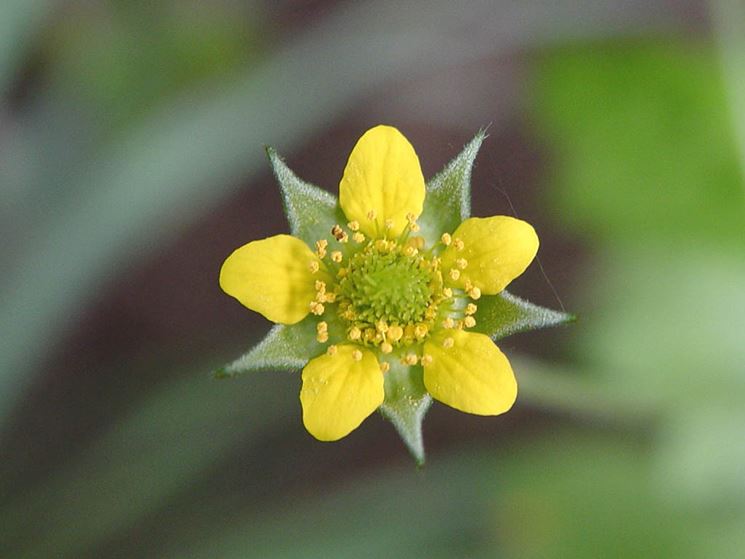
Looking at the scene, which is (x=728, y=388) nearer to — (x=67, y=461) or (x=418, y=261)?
(x=418, y=261)

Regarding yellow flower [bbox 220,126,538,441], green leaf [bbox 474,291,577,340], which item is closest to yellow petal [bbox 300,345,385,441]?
yellow flower [bbox 220,126,538,441]

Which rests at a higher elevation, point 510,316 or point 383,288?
point 383,288

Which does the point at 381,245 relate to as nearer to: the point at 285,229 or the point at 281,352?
the point at 281,352

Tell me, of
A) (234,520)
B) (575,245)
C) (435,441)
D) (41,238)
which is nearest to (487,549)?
(435,441)

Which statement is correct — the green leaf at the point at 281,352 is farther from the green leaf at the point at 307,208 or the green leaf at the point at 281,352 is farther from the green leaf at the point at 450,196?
the green leaf at the point at 450,196

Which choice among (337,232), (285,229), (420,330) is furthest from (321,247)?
(285,229)

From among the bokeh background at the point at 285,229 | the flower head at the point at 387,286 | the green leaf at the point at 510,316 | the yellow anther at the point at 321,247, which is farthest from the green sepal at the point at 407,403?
the bokeh background at the point at 285,229
